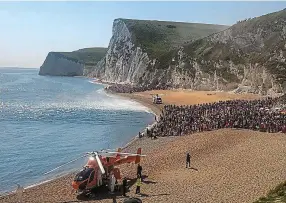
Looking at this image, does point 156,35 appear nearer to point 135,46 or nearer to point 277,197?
point 135,46

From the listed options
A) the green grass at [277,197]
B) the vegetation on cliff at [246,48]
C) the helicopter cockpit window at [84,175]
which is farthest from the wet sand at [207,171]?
the vegetation on cliff at [246,48]

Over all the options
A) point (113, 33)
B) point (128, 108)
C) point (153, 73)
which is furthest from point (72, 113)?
point (113, 33)

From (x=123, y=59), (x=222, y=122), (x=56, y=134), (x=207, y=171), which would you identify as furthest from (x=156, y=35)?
(x=207, y=171)

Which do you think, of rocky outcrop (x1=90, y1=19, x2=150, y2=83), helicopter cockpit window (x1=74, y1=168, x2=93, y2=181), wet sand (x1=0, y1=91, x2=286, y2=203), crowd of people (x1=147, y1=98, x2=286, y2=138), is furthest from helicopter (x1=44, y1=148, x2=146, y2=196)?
rocky outcrop (x1=90, y1=19, x2=150, y2=83)

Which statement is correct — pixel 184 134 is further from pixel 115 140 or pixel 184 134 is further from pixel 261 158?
pixel 261 158

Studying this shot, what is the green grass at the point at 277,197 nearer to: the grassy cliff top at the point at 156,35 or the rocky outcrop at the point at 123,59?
the rocky outcrop at the point at 123,59

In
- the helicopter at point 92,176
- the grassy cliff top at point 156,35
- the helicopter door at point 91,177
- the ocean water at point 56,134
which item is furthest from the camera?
the grassy cliff top at point 156,35
